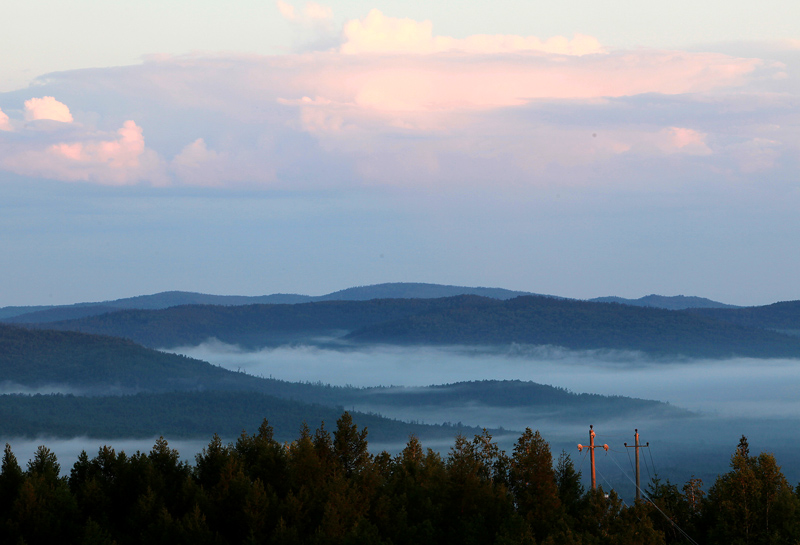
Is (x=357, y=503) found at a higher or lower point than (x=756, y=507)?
lower

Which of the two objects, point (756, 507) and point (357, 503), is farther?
point (357, 503)

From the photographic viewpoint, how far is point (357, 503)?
2645 inches

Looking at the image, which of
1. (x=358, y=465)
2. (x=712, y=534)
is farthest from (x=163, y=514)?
(x=712, y=534)

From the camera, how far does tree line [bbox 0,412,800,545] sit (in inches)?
2437

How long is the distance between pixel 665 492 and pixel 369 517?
2988 cm

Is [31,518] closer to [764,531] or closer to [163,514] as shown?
[163,514]

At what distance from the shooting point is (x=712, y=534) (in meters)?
64.6

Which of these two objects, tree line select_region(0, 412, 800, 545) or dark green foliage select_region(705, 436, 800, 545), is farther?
dark green foliage select_region(705, 436, 800, 545)

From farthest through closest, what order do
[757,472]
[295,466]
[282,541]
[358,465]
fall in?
1. [358,465]
2. [295,466]
3. [757,472]
4. [282,541]

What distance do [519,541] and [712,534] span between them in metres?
15.4

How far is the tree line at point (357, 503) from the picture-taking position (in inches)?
2437

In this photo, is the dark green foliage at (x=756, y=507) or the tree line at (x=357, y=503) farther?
the dark green foliage at (x=756, y=507)

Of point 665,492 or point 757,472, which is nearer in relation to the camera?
point 757,472

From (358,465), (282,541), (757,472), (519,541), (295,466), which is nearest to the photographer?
(519,541)
